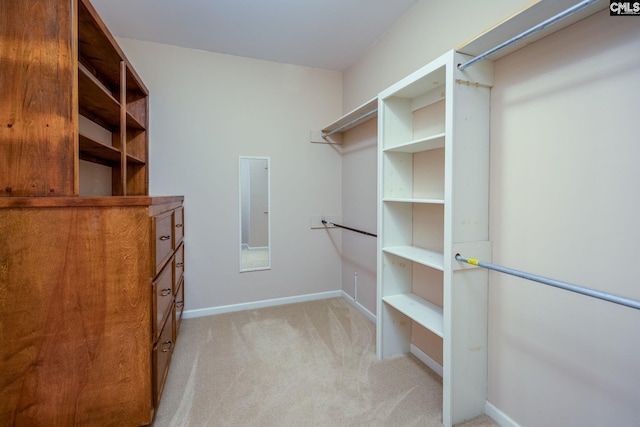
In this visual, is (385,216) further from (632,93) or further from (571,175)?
(632,93)

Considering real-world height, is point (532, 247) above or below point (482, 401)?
above

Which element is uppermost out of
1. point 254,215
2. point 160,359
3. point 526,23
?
point 526,23

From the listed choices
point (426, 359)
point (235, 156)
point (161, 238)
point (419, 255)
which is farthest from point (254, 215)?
point (426, 359)

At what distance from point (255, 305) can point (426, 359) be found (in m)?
1.77

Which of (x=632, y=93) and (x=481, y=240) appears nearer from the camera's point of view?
(x=632, y=93)

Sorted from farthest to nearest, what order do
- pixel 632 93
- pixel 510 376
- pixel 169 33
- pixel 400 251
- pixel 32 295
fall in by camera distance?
pixel 169 33 < pixel 400 251 < pixel 510 376 < pixel 32 295 < pixel 632 93

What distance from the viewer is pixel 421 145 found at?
1736 mm

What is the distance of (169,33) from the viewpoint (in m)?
2.44

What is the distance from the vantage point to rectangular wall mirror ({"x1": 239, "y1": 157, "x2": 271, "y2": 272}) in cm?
Result: 295

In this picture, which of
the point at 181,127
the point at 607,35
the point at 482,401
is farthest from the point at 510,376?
the point at 181,127

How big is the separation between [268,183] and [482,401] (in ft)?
8.13

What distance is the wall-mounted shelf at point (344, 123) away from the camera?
7.58ft

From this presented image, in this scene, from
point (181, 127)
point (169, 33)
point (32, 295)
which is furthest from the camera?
point (181, 127)

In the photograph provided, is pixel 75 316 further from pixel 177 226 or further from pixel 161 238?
pixel 177 226
